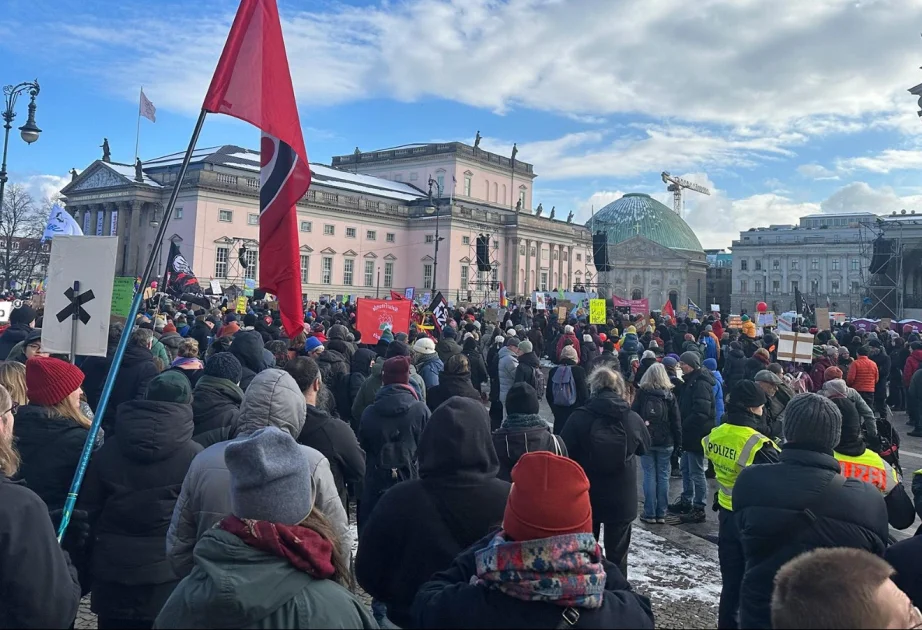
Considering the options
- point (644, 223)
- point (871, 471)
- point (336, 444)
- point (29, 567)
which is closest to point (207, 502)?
point (29, 567)

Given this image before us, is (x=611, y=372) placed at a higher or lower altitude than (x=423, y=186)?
lower

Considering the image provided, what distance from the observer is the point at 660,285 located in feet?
362

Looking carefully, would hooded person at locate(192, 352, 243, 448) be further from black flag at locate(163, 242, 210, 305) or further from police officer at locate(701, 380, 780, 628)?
black flag at locate(163, 242, 210, 305)

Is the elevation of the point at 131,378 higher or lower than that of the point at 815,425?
lower

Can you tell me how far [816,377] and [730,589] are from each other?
9.54m

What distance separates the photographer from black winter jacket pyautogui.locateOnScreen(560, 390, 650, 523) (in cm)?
527

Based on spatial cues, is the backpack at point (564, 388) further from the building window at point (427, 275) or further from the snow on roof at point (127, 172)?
the building window at point (427, 275)

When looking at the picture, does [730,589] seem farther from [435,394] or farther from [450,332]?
[450,332]

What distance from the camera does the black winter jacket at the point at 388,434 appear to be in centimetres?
521

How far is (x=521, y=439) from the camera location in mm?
4574

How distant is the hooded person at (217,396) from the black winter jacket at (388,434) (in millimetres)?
1001

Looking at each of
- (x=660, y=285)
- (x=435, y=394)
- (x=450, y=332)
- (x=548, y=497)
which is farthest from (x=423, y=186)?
(x=548, y=497)

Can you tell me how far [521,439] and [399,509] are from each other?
1.64 meters

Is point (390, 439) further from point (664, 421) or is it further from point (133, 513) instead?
point (664, 421)
